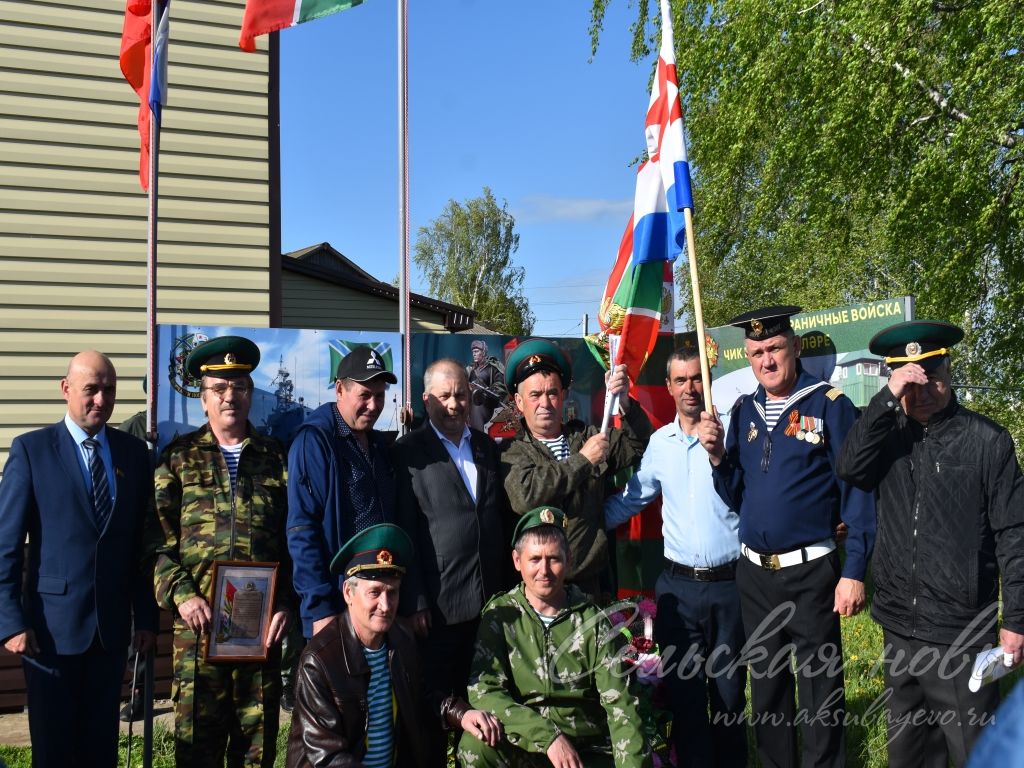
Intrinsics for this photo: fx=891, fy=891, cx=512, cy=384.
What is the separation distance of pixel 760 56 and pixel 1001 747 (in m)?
12.4

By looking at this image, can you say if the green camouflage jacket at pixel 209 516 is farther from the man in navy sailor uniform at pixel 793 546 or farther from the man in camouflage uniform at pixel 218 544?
the man in navy sailor uniform at pixel 793 546

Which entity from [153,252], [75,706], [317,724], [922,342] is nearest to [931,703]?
[922,342]

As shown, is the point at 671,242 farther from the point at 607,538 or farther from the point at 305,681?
the point at 305,681

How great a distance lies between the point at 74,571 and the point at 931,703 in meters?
3.57

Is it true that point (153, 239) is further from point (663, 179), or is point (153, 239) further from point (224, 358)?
point (663, 179)

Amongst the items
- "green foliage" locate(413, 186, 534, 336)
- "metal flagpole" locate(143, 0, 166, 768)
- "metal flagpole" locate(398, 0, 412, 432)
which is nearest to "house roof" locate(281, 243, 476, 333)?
"metal flagpole" locate(398, 0, 412, 432)

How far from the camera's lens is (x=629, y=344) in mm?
4559

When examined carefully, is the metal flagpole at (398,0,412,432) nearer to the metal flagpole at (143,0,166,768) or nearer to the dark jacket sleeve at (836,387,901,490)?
the metal flagpole at (143,0,166,768)

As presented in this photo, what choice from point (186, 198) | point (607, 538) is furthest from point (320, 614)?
point (186, 198)

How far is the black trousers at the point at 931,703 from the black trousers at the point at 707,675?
2.22 feet

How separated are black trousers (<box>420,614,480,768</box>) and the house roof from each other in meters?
Answer: 5.51

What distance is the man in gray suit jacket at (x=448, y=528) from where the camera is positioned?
3.89 m

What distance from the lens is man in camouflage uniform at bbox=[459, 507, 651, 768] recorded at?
359cm

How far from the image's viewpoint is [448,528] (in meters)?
3.94
